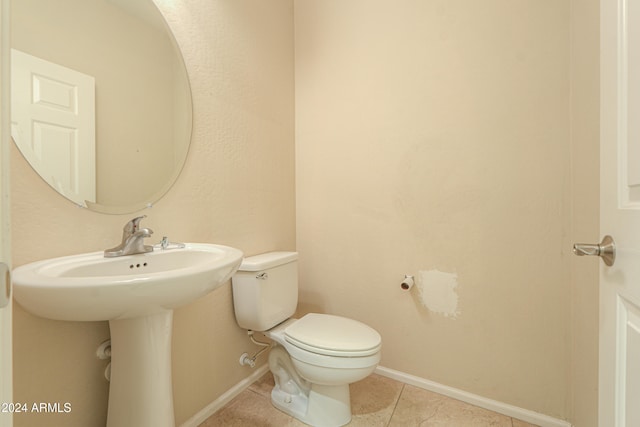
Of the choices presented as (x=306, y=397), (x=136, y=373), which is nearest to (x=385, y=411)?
(x=306, y=397)

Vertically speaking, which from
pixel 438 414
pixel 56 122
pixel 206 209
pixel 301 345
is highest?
pixel 56 122

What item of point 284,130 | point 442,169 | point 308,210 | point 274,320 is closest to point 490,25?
point 442,169

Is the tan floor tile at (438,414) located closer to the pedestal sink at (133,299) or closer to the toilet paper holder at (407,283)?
the toilet paper holder at (407,283)

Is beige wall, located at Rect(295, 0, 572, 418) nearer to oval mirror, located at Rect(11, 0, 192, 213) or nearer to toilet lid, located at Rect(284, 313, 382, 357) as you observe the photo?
toilet lid, located at Rect(284, 313, 382, 357)

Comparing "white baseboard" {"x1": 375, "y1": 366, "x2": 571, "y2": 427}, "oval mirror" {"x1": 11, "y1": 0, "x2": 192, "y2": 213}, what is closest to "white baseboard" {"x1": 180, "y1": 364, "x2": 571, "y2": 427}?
"white baseboard" {"x1": 375, "y1": 366, "x2": 571, "y2": 427}

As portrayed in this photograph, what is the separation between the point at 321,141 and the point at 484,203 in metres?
0.97

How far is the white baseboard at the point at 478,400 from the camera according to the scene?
4.09ft

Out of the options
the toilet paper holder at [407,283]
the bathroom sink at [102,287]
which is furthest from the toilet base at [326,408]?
the bathroom sink at [102,287]

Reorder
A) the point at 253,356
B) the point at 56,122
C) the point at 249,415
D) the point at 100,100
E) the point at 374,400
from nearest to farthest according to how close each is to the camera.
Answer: the point at 56,122 < the point at 100,100 < the point at 249,415 < the point at 374,400 < the point at 253,356

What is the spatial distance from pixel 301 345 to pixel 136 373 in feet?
1.93

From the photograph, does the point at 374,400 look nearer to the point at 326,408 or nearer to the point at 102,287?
the point at 326,408

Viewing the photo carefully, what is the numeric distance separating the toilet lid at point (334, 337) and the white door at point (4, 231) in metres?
0.94

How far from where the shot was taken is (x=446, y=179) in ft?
4.67

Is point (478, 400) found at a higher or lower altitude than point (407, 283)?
lower
